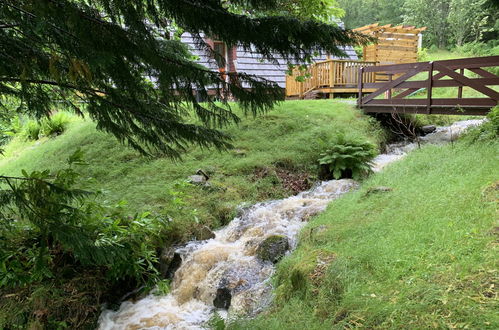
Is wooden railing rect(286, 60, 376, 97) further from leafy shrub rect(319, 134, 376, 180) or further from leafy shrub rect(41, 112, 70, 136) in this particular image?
leafy shrub rect(41, 112, 70, 136)

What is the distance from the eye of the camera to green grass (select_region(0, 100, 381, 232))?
Answer: 7.25m

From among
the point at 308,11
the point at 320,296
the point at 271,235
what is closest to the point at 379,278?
the point at 320,296

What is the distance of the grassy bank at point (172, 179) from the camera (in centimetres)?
427

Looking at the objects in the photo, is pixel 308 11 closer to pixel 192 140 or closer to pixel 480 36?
pixel 192 140

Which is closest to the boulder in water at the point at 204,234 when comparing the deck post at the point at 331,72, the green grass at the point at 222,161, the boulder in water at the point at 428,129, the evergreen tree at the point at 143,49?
the green grass at the point at 222,161

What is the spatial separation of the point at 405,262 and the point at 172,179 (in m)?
5.76

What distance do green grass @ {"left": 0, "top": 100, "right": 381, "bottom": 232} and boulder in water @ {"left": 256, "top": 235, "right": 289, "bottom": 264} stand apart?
60.5 inches

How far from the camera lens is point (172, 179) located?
8.04 meters

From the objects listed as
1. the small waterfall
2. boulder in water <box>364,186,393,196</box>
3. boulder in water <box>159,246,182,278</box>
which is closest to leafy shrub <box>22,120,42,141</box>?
boulder in water <box>159,246,182,278</box>

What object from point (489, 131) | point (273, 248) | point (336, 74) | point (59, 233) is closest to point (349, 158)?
point (489, 131)

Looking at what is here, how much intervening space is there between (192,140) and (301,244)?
97.8 inches

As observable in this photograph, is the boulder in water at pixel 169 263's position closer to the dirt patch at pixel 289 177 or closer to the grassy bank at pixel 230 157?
the grassy bank at pixel 230 157

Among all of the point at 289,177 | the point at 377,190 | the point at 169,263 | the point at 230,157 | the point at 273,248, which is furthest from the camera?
the point at 230,157

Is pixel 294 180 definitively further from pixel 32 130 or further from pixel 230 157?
pixel 32 130
